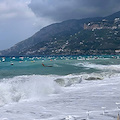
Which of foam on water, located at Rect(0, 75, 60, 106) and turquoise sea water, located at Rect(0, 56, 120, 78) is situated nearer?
foam on water, located at Rect(0, 75, 60, 106)

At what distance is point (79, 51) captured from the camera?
19388cm

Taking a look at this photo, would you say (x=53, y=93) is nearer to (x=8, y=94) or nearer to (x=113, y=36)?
(x=8, y=94)

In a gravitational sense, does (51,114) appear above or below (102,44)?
below

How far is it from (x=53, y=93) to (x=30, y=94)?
221 cm

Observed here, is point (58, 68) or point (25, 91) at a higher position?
point (58, 68)

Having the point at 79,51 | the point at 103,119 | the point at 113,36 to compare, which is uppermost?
the point at 113,36

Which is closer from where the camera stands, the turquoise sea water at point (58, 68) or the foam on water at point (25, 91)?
the foam on water at point (25, 91)

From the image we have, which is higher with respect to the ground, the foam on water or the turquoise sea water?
the turquoise sea water

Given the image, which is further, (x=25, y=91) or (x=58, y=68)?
(x=58, y=68)

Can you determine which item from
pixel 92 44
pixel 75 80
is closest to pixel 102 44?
pixel 92 44

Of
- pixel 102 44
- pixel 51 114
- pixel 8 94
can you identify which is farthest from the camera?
pixel 102 44

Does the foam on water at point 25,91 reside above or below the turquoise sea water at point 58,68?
below

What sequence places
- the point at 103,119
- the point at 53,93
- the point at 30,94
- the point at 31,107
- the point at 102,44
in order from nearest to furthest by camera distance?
the point at 103,119
the point at 31,107
the point at 30,94
the point at 53,93
the point at 102,44

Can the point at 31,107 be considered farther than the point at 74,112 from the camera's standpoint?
Yes
